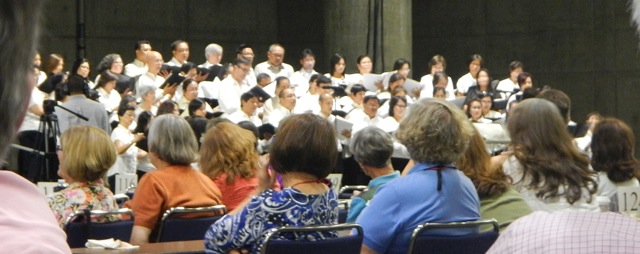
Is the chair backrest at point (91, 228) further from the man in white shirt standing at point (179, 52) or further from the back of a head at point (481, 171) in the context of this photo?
the man in white shirt standing at point (179, 52)

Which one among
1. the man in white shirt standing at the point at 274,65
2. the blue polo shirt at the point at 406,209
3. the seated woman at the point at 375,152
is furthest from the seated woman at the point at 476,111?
the blue polo shirt at the point at 406,209

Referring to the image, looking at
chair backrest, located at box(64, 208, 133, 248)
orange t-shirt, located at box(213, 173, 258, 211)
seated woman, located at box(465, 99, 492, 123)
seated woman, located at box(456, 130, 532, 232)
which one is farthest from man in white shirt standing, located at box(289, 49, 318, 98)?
seated woman, located at box(456, 130, 532, 232)

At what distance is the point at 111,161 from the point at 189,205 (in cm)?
37

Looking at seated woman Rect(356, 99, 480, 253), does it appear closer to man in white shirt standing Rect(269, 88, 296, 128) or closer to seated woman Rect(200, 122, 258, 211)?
seated woman Rect(200, 122, 258, 211)

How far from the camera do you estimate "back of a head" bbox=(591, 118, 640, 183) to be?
5.19 meters

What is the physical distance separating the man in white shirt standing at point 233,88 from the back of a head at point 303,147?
798 centimetres

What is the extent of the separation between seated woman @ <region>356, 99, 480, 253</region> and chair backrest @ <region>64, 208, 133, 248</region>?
1.00 metres

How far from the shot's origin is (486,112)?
11.9 meters

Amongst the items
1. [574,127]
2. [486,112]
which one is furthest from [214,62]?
[574,127]

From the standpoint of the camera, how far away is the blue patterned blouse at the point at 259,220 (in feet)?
10.2

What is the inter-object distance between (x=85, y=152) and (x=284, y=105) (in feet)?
23.2

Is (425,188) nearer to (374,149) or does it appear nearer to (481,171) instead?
(481,171)

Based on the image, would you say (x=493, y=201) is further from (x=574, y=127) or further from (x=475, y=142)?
(x=574, y=127)

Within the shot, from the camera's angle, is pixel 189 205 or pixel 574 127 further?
pixel 574 127
